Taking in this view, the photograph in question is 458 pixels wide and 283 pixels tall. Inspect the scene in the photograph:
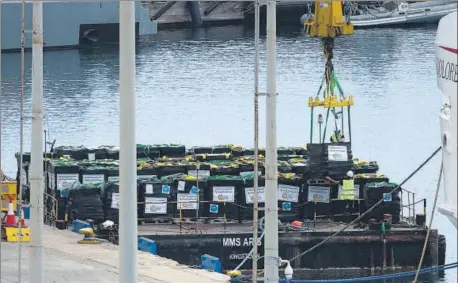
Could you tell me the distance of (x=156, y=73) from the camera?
9012 cm

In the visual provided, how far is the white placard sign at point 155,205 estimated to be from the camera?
36.7 meters

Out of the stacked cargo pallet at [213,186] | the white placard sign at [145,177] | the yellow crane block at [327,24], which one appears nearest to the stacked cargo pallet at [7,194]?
the stacked cargo pallet at [213,186]

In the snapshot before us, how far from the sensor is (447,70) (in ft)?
37.1

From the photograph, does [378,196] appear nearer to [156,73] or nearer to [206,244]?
[206,244]

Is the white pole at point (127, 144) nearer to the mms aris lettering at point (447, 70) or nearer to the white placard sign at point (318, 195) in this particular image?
the mms aris lettering at point (447, 70)

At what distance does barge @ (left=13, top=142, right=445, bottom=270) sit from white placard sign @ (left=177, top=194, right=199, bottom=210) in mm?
22

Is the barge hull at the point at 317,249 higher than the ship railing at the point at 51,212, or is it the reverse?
the ship railing at the point at 51,212

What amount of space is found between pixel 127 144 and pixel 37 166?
5716 mm

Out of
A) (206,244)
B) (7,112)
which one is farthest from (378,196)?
(7,112)

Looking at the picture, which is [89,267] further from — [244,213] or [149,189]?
[244,213]

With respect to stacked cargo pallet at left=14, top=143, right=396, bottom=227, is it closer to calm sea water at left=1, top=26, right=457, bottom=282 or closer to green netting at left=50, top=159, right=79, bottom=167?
green netting at left=50, top=159, right=79, bottom=167

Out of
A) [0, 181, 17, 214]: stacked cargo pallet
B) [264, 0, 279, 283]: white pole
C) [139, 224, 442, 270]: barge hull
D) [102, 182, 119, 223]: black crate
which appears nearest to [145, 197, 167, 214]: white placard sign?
[139, 224, 442, 270]: barge hull

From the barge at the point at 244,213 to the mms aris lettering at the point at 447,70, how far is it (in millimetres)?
24198

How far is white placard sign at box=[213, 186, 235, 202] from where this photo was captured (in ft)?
121
